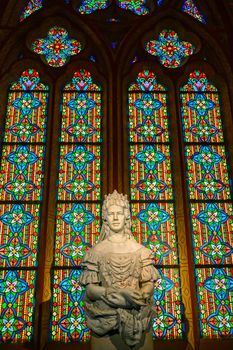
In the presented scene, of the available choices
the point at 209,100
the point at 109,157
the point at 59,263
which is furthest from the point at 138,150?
the point at 59,263

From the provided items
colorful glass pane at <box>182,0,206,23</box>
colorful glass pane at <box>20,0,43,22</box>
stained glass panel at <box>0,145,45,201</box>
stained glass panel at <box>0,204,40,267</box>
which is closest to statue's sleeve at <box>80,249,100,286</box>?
stained glass panel at <box>0,204,40,267</box>

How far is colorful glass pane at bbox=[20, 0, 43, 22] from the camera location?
941cm

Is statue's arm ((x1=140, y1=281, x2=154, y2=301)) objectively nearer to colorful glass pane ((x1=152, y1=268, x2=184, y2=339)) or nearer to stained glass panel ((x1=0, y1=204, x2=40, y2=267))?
colorful glass pane ((x1=152, y1=268, x2=184, y2=339))

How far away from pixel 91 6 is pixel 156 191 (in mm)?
3457

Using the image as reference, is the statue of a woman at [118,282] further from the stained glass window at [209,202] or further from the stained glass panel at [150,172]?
the stained glass panel at [150,172]

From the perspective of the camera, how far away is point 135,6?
9594 millimetres

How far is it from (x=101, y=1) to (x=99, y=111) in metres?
2.13

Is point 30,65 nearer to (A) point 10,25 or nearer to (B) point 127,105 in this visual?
(A) point 10,25

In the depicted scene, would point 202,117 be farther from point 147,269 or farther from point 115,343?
point 115,343

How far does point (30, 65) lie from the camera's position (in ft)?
29.7

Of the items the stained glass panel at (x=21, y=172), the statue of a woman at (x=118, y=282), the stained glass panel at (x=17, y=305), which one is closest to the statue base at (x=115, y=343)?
the statue of a woman at (x=118, y=282)

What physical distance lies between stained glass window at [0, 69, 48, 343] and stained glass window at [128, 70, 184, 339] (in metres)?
1.25

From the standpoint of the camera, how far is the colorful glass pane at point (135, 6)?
9.54 meters

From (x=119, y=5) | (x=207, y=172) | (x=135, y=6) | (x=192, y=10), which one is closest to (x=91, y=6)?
(x=119, y=5)
